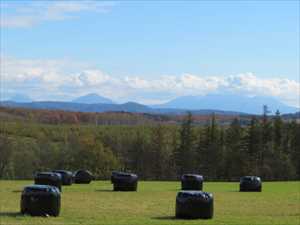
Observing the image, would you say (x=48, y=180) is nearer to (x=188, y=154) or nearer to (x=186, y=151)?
(x=188, y=154)

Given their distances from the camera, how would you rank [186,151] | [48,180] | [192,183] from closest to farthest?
[48,180] < [192,183] < [186,151]

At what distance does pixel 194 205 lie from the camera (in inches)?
890

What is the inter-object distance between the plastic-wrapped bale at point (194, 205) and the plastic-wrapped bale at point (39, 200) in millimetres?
4304

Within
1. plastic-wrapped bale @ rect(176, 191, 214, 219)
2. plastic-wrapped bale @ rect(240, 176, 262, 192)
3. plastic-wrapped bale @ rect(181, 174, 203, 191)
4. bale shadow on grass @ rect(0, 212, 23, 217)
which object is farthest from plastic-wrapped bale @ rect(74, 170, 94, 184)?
plastic-wrapped bale @ rect(176, 191, 214, 219)

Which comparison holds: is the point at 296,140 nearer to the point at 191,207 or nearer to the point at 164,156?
the point at 164,156

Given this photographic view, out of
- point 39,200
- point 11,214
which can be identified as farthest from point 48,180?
point 39,200

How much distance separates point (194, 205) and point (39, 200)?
5.31 m

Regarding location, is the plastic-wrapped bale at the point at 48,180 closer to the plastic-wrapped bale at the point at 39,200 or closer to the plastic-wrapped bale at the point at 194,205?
the plastic-wrapped bale at the point at 39,200

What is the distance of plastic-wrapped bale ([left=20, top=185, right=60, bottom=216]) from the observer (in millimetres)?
21547

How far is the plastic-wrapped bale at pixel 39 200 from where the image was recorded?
21547 millimetres

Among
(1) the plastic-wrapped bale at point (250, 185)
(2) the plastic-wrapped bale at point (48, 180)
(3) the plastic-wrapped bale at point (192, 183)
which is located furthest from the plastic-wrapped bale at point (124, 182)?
(1) the plastic-wrapped bale at point (250, 185)

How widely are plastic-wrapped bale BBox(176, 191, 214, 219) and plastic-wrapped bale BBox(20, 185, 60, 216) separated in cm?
430

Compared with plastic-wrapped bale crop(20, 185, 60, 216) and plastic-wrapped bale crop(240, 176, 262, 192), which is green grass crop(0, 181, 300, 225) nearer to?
plastic-wrapped bale crop(20, 185, 60, 216)

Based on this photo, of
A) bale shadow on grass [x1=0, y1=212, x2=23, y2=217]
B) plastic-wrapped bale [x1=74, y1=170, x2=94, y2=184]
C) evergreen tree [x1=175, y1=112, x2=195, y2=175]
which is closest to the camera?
bale shadow on grass [x1=0, y1=212, x2=23, y2=217]
